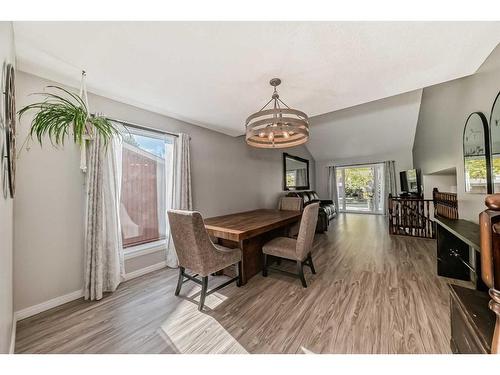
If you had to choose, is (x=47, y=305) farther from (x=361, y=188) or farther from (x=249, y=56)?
(x=361, y=188)

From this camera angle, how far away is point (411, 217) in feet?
14.4

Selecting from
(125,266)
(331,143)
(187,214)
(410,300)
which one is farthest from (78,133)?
(331,143)

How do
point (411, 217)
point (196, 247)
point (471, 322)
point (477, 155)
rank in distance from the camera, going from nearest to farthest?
point (471, 322) → point (196, 247) → point (477, 155) → point (411, 217)

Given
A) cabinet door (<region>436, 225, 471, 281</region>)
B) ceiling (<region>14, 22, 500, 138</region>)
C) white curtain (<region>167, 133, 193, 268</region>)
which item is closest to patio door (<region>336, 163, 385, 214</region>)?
cabinet door (<region>436, 225, 471, 281</region>)

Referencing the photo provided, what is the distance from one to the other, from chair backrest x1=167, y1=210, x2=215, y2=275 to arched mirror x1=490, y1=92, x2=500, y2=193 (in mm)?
2564

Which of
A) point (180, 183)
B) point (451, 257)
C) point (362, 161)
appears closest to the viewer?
point (451, 257)

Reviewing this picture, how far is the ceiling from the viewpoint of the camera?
4.33ft

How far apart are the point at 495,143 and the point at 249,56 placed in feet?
7.32

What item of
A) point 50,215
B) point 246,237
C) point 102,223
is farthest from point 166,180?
point 246,237

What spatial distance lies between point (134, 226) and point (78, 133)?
5.36 ft

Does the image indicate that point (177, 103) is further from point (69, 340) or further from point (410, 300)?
point (410, 300)

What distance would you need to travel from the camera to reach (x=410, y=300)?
1.88m

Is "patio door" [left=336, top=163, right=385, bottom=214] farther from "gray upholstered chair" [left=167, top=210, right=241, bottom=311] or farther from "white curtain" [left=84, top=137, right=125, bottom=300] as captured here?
"white curtain" [left=84, top=137, right=125, bottom=300]

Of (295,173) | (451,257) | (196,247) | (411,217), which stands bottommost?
(451,257)
